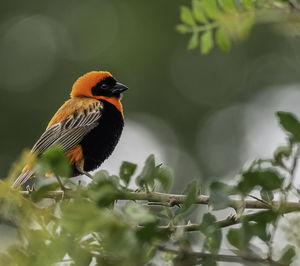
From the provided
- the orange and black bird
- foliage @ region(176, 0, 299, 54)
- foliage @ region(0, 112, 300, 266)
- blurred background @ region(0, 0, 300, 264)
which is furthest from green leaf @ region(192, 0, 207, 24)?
blurred background @ region(0, 0, 300, 264)

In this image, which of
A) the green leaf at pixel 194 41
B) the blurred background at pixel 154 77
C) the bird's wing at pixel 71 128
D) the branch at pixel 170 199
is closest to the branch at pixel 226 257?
the branch at pixel 170 199

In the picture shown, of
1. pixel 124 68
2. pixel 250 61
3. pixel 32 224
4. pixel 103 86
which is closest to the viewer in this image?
pixel 32 224

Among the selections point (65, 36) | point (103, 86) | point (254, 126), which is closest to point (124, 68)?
point (65, 36)

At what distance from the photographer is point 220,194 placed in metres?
1.18

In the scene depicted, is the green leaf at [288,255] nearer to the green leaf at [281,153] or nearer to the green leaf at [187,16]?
the green leaf at [281,153]

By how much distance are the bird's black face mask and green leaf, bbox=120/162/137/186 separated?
4.11 m

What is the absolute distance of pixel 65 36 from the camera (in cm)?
1193

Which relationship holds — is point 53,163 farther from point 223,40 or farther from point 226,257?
point 223,40

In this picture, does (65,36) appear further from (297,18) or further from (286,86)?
(297,18)

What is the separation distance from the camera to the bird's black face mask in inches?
219

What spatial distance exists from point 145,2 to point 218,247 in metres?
9.48

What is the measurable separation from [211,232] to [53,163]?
341mm

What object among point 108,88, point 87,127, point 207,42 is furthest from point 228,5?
point 108,88

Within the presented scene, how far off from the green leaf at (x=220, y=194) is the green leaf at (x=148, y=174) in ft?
0.95
